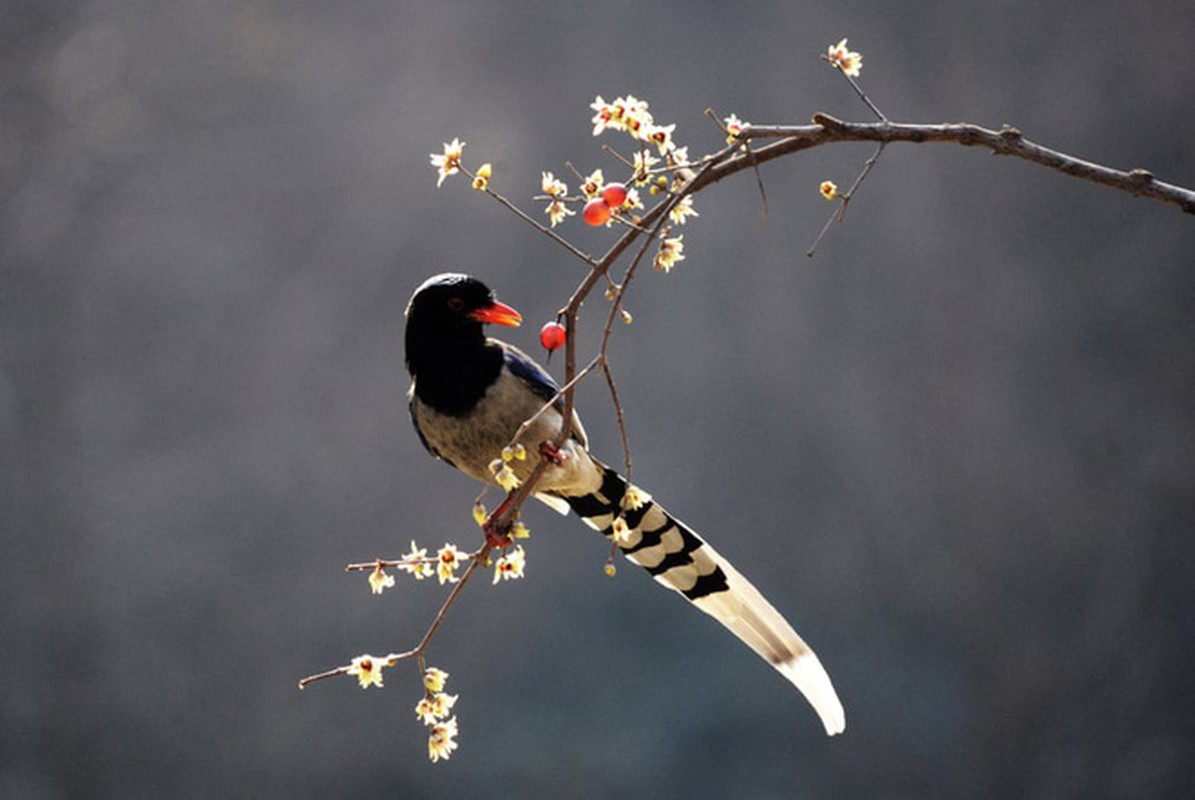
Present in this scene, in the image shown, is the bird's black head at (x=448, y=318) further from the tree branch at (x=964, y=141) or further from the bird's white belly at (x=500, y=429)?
the tree branch at (x=964, y=141)

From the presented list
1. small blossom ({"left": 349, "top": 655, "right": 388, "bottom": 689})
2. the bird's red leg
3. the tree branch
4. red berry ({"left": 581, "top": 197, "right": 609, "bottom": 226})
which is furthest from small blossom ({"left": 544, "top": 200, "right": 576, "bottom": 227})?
small blossom ({"left": 349, "top": 655, "right": 388, "bottom": 689})

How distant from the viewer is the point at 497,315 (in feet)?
4.98

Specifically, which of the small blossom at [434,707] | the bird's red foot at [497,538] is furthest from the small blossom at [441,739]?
the bird's red foot at [497,538]

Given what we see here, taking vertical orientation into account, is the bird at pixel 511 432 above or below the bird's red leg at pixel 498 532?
above

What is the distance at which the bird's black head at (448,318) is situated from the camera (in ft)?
5.16

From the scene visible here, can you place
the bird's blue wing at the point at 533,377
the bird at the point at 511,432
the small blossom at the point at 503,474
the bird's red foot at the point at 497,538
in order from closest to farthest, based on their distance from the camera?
the small blossom at the point at 503,474 < the bird's red foot at the point at 497,538 < the bird at the point at 511,432 < the bird's blue wing at the point at 533,377

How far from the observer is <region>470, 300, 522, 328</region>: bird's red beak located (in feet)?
4.88

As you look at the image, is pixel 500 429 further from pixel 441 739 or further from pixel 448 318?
pixel 441 739

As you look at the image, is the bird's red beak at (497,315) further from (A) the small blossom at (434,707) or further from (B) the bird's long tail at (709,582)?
(A) the small blossom at (434,707)

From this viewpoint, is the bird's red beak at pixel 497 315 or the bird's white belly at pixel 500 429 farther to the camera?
the bird's white belly at pixel 500 429

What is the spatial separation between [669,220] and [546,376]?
72 centimetres

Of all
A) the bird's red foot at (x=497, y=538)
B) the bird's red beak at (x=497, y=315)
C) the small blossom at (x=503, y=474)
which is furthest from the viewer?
the bird's red beak at (x=497, y=315)

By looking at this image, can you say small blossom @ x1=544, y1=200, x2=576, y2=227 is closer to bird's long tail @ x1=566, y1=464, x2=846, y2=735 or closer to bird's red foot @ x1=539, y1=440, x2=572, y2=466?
bird's red foot @ x1=539, y1=440, x2=572, y2=466

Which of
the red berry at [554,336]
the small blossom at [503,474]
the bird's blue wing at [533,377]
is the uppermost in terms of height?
the bird's blue wing at [533,377]
